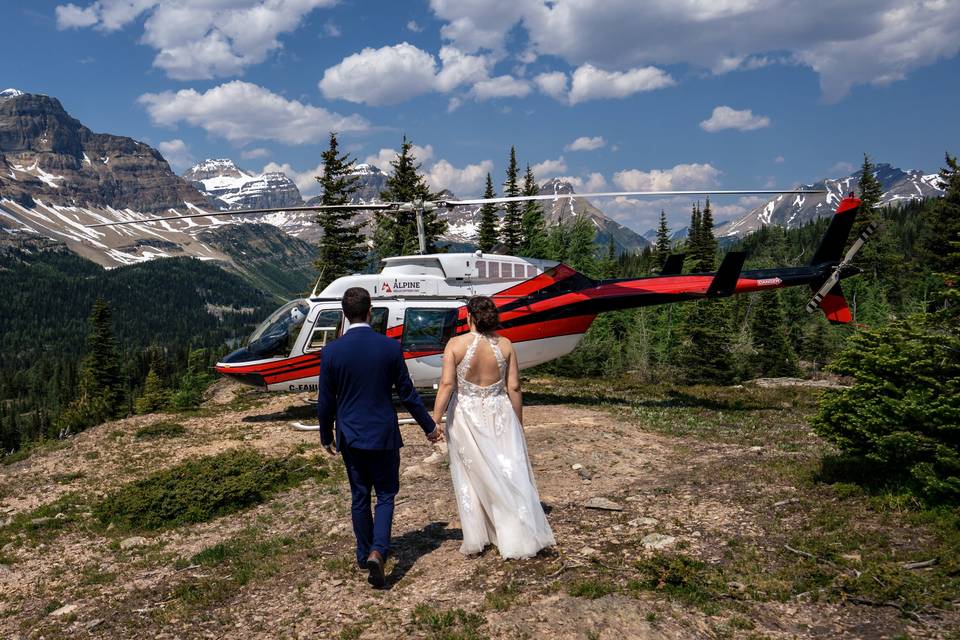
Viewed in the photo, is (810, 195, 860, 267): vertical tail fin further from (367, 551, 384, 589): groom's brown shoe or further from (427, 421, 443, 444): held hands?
(367, 551, 384, 589): groom's brown shoe

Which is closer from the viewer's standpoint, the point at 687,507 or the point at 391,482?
the point at 391,482

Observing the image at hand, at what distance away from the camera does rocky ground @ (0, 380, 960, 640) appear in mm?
5102

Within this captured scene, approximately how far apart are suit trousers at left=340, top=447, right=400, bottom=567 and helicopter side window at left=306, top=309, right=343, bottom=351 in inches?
367

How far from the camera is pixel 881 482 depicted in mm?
7633

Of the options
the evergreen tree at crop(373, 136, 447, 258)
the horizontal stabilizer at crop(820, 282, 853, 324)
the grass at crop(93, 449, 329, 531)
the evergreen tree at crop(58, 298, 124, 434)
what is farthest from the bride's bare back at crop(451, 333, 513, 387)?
the evergreen tree at crop(58, 298, 124, 434)

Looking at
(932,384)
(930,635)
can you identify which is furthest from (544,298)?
(930,635)

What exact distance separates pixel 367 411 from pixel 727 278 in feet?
39.3

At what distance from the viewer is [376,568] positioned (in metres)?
5.87

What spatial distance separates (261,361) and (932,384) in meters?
13.5

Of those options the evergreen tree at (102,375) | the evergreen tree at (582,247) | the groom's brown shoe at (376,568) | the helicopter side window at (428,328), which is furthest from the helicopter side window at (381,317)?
the evergreen tree at (102,375)

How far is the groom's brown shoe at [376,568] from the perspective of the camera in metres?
5.86

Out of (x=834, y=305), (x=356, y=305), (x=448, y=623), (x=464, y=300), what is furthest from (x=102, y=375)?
(x=448, y=623)

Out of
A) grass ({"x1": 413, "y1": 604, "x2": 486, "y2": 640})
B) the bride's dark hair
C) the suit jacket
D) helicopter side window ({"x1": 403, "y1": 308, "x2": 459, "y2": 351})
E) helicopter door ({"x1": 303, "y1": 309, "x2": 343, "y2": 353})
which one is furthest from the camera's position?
helicopter side window ({"x1": 403, "y1": 308, "x2": 459, "y2": 351})

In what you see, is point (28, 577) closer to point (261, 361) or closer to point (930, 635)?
point (261, 361)
